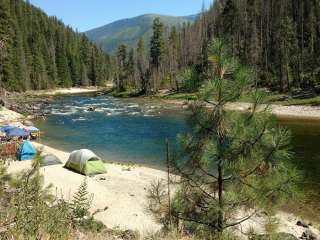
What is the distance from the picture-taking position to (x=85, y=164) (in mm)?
25828

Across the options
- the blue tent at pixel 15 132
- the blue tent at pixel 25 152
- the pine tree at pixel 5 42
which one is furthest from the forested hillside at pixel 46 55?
the blue tent at pixel 25 152

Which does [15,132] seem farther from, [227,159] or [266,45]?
[266,45]

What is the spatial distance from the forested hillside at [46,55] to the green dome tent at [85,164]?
263ft

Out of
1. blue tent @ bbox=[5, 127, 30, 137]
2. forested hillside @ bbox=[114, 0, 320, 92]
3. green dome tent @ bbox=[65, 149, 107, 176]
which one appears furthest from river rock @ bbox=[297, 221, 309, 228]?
forested hillside @ bbox=[114, 0, 320, 92]

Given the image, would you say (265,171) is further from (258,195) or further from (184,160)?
(184,160)

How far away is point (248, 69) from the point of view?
408 inches

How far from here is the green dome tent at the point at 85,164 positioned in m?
25.8

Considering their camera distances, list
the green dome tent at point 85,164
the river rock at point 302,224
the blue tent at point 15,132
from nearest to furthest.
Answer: the river rock at point 302,224 → the green dome tent at point 85,164 → the blue tent at point 15,132

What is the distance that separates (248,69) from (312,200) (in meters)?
13.4

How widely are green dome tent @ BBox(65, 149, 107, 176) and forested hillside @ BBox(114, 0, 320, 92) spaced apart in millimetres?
35437

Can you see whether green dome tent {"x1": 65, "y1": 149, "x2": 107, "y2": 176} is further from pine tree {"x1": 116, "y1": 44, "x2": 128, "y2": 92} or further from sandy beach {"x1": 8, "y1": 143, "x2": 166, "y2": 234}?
pine tree {"x1": 116, "y1": 44, "x2": 128, "y2": 92}

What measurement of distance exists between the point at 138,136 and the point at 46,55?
117 metres

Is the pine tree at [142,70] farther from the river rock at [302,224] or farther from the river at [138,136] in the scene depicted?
the river rock at [302,224]

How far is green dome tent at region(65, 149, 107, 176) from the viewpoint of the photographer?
2580 centimetres
